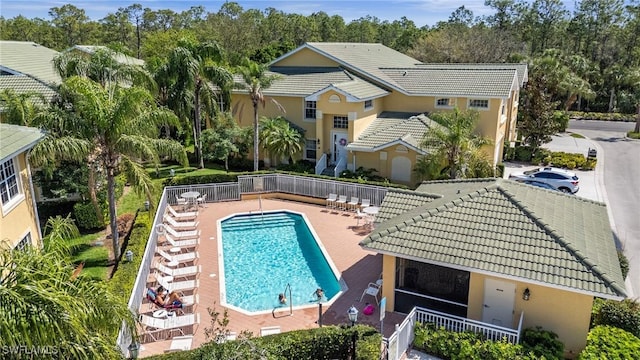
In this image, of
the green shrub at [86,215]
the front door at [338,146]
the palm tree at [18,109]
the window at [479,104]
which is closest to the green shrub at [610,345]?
the window at [479,104]

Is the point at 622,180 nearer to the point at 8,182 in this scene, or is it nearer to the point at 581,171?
the point at 581,171

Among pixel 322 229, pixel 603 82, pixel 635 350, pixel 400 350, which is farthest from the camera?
pixel 603 82

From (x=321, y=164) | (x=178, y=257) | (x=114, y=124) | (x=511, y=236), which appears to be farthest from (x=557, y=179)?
(x=114, y=124)

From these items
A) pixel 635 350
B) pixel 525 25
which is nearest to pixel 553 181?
pixel 635 350

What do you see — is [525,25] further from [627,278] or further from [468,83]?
[627,278]

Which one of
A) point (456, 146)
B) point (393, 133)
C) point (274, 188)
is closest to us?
point (456, 146)

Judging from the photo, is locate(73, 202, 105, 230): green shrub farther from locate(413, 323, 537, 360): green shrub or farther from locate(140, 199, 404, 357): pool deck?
locate(413, 323, 537, 360): green shrub
